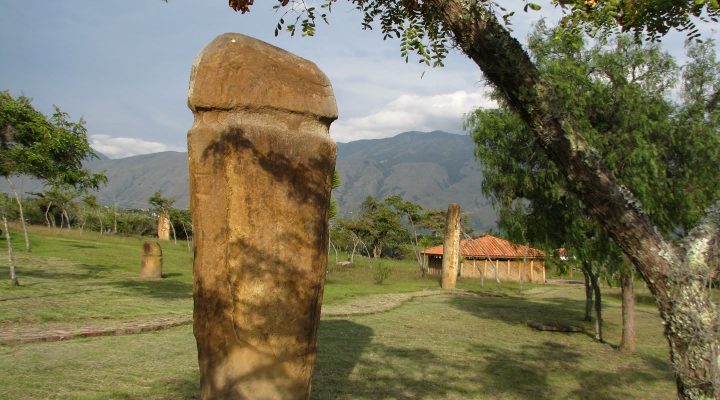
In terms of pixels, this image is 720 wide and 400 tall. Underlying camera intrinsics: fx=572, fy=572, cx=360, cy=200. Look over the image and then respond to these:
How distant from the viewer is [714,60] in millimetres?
11227

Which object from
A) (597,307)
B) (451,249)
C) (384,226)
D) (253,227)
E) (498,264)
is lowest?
(597,307)

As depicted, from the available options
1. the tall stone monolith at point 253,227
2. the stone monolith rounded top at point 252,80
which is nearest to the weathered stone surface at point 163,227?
the stone monolith rounded top at point 252,80

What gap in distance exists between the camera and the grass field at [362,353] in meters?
7.02

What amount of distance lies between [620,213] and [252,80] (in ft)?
10.1

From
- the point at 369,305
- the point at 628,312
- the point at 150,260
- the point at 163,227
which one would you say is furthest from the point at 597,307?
the point at 163,227

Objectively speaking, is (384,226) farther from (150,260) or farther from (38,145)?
(38,145)

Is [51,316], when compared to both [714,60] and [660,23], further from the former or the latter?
[714,60]

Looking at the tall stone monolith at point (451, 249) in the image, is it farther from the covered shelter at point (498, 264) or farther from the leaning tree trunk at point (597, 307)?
the leaning tree trunk at point (597, 307)

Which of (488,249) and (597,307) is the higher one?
(488,249)

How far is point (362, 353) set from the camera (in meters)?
9.52

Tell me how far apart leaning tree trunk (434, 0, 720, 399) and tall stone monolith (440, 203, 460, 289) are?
22599mm

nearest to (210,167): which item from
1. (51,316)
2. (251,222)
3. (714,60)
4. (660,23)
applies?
(251,222)

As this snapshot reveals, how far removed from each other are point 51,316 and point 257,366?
826 cm

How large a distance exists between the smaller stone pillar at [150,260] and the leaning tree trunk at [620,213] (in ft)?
59.6
